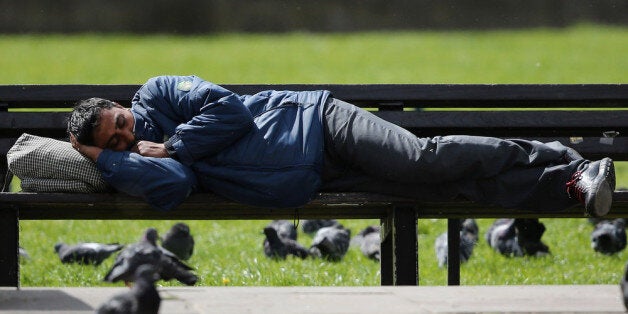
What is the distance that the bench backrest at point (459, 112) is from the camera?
6.36 meters

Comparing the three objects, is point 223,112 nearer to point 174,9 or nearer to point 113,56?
point 113,56

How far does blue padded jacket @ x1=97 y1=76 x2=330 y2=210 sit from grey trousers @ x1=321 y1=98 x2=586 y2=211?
162 millimetres

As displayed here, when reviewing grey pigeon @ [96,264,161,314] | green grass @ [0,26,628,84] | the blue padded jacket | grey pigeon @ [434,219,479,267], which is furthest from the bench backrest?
green grass @ [0,26,628,84]

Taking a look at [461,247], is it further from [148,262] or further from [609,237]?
[148,262]

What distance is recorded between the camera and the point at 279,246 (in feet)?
25.4

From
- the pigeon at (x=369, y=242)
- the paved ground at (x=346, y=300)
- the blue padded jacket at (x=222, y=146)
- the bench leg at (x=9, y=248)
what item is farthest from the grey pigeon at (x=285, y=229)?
the paved ground at (x=346, y=300)

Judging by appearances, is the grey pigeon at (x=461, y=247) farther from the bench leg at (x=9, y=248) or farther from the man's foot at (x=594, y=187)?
the bench leg at (x=9, y=248)

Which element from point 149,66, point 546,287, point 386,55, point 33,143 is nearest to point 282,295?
point 546,287

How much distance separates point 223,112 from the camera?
574 centimetres

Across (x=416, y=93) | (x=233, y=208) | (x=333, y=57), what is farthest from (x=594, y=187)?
(x=333, y=57)

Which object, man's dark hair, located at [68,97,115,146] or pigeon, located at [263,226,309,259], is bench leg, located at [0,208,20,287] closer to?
man's dark hair, located at [68,97,115,146]

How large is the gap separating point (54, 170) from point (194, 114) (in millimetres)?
691

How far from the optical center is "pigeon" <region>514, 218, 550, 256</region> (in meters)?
7.84

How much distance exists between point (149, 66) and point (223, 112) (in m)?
16.0
